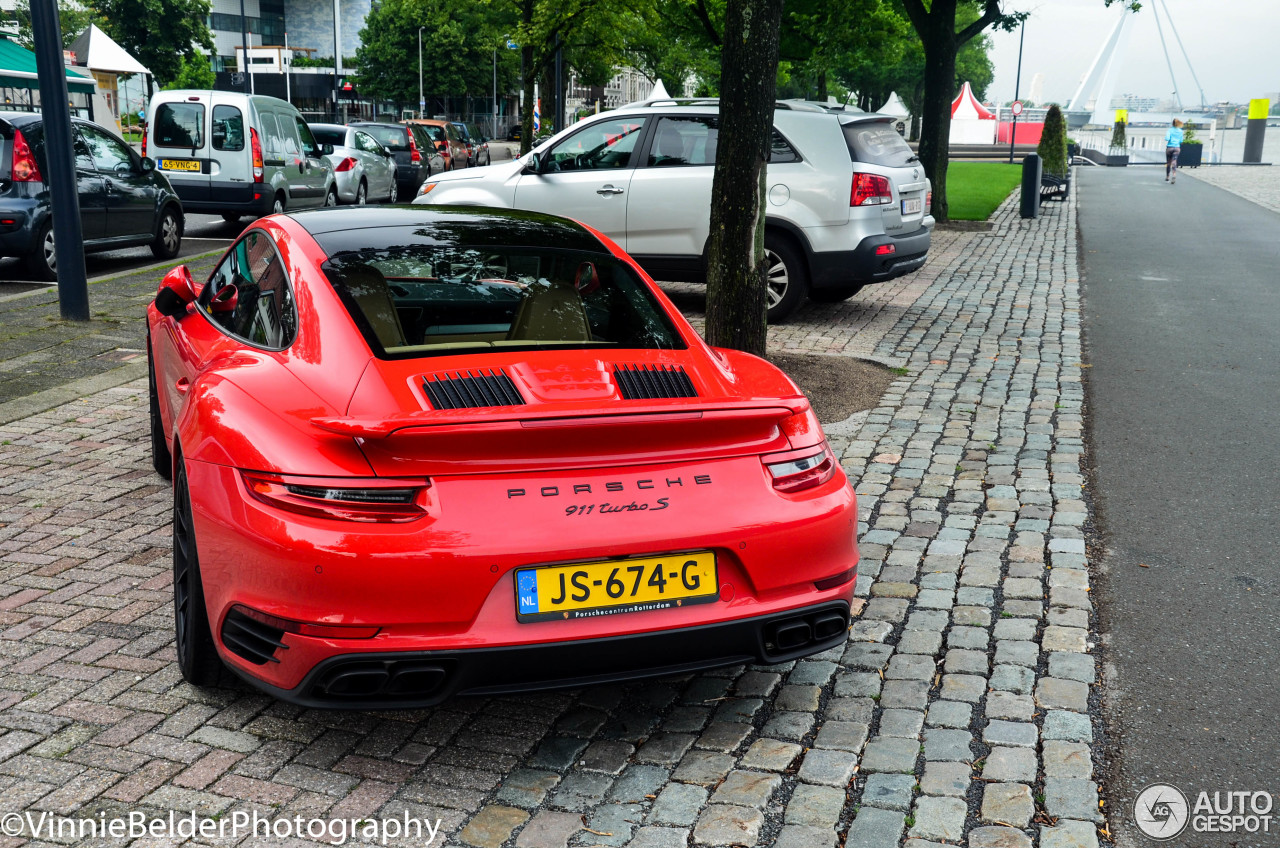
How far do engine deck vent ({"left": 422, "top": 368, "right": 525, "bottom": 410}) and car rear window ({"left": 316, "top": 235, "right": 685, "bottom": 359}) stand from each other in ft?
0.88

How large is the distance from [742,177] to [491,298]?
3.79 meters

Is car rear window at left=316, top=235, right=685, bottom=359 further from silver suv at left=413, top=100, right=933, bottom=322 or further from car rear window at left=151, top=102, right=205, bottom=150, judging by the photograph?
car rear window at left=151, top=102, right=205, bottom=150

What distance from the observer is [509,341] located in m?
3.89

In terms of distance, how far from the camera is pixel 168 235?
14586mm

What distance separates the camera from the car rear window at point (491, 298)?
3.85 metres

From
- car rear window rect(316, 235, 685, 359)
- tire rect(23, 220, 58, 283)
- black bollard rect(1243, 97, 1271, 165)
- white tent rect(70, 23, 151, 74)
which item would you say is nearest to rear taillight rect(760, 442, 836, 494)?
car rear window rect(316, 235, 685, 359)

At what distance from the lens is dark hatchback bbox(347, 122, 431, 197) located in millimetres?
27344

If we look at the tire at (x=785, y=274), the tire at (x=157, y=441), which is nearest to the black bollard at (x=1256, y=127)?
the tire at (x=785, y=274)

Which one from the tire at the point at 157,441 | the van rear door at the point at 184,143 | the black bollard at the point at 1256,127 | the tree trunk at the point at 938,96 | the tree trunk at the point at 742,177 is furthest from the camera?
the black bollard at the point at 1256,127

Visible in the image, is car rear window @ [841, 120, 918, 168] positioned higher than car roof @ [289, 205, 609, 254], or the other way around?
car rear window @ [841, 120, 918, 168]

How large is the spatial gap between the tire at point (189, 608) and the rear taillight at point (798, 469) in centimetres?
166

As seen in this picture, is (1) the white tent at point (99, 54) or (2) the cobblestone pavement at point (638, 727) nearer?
(2) the cobblestone pavement at point (638, 727)

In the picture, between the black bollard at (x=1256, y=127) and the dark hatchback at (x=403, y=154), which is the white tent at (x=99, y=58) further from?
the black bollard at (x=1256, y=127)

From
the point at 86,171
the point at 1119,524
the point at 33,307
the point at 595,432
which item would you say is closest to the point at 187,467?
the point at 595,432
